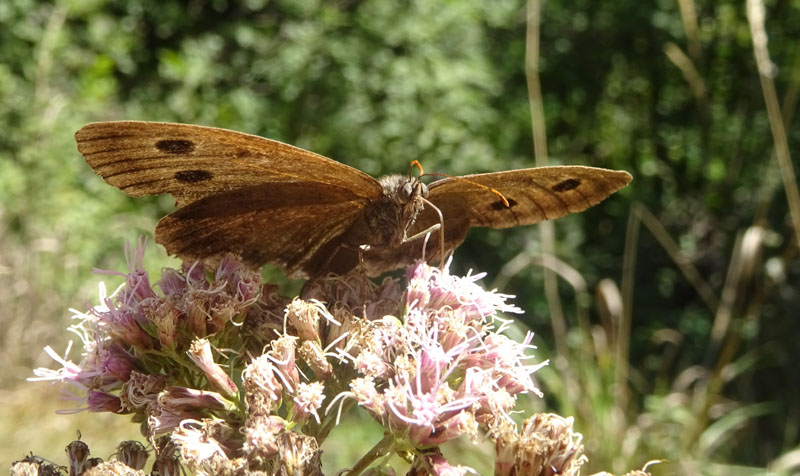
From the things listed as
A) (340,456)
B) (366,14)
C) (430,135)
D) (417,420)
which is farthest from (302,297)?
(366,14)

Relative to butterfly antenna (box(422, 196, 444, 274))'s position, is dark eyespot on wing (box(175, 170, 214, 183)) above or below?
above

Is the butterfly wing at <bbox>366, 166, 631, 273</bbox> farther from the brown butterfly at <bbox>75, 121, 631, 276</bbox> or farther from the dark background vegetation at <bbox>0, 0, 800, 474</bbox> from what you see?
the dark background vegetation at <bbox>0, 0, 800, 474</bbox>

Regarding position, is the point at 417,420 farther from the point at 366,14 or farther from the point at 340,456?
the point at 366,14

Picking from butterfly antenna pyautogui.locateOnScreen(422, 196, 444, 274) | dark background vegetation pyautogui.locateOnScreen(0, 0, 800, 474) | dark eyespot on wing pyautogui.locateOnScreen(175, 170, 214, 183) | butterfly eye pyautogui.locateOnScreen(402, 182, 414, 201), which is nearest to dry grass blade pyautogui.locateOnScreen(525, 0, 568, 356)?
dark background vegetation pyautogui.locateOnScreen(0, 0, 800, 474)

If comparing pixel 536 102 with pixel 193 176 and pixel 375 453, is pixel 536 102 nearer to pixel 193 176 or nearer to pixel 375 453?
pixel 193 176

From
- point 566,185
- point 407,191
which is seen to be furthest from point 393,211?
point 566,185

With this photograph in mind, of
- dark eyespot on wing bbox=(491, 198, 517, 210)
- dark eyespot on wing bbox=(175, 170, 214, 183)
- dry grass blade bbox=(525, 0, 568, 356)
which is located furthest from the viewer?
dry grass blade bbox=(525, 0, 568, 356)

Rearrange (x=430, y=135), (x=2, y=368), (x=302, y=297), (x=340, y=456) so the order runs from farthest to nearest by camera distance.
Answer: (x=2, y=368) < (x=430, y=135) < (x=340, y=456) < (x=302, y=297)
